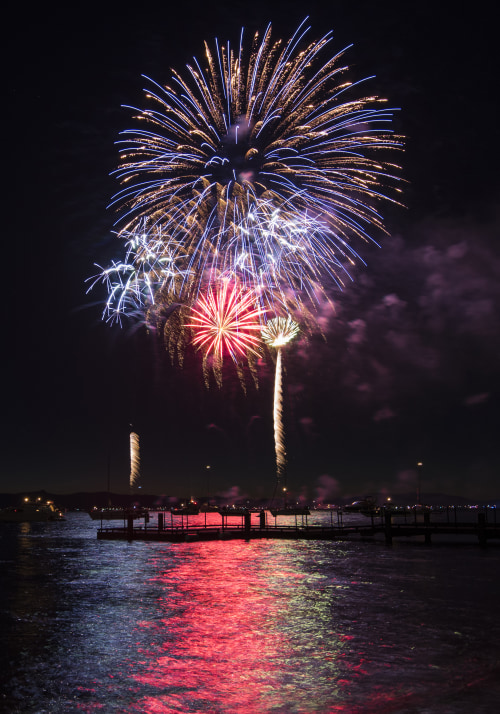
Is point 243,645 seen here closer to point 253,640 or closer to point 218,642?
point 253,640

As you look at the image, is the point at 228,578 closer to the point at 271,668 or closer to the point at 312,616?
the point at 312,616

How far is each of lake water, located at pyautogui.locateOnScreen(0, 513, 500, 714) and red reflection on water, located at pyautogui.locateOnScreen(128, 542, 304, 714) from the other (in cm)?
6

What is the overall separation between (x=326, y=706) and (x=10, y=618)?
A: 16.2 m

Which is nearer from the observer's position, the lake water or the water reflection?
the lake water

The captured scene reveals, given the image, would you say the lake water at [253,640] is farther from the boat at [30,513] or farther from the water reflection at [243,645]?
the boat at [30,513]

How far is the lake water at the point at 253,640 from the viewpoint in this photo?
1406cm

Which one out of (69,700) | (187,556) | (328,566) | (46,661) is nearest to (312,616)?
(46,661)

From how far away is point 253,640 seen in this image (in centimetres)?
1961

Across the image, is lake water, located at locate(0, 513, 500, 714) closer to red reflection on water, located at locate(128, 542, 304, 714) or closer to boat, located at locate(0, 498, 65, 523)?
red reflection on water, located at locate(128, 542, 304, 714)

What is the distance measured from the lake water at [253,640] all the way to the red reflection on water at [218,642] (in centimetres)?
6

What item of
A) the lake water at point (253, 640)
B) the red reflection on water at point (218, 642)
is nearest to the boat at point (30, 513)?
the lake water at point (253, 640)

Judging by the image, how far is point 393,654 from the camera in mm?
17516

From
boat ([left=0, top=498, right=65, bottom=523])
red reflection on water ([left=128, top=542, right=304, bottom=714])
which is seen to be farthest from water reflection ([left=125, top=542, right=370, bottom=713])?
boat ([left=0, top=498, right=65, bottom=523])

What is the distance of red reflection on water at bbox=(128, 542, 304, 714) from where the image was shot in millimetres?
14445
